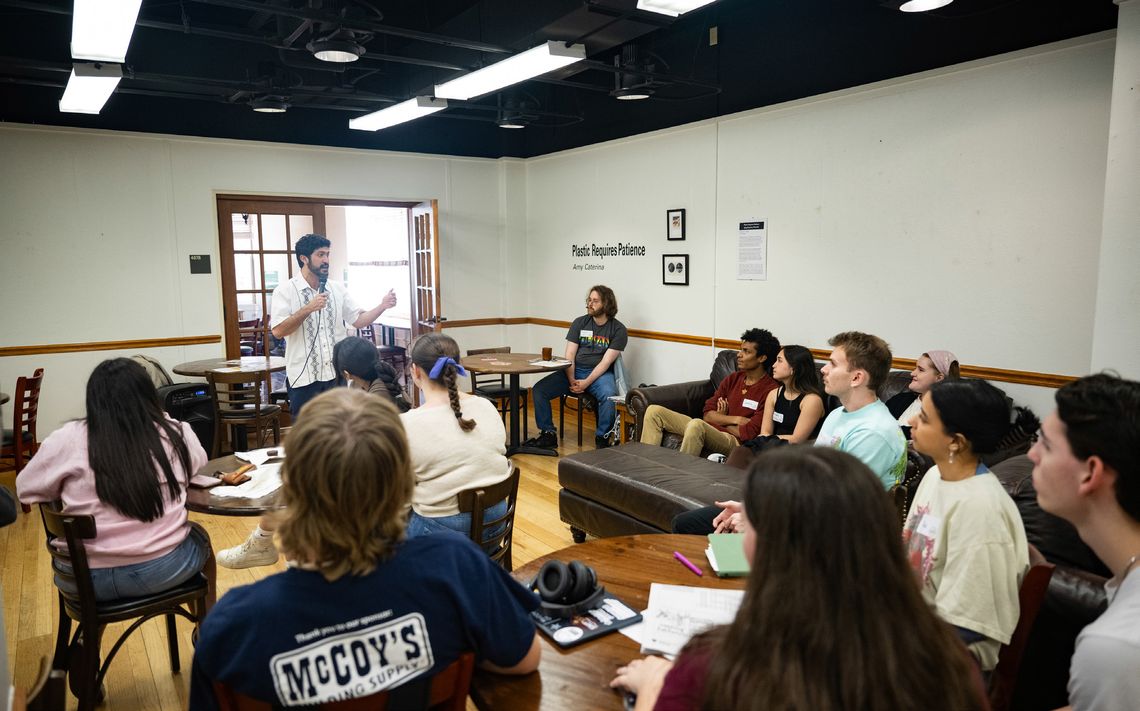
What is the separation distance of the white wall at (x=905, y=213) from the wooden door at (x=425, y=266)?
2.07 m

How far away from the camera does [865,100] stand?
16.3 feet

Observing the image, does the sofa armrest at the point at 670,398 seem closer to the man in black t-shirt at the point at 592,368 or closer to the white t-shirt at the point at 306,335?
the man in black t-shirt at the point at 592,368

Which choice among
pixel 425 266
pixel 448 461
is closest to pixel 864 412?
pixel 448 461

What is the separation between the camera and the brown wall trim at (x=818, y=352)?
13.7 feet

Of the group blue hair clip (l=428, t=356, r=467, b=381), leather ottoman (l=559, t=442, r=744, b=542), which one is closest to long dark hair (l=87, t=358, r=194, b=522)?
blue hair clip (l=428, t=356, r=467, b=381)

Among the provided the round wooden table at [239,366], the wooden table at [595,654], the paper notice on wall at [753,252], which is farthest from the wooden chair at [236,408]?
the wooden table at [595,654]

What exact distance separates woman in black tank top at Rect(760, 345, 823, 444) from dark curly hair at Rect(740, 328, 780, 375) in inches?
20.4

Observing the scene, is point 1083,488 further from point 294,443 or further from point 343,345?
point 343,345

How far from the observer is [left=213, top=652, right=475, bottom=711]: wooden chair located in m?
1.21

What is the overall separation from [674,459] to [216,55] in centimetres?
552

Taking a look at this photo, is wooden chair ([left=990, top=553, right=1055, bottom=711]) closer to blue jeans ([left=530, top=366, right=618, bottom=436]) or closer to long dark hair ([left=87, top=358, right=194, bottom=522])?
long dark hair ([left=87, top=358, right=194, bottom=522])

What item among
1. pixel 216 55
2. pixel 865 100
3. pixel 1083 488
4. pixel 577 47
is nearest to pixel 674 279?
pixel 865 100

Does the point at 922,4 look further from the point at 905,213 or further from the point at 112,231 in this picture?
the point at 112,231

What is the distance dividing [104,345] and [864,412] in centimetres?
647
